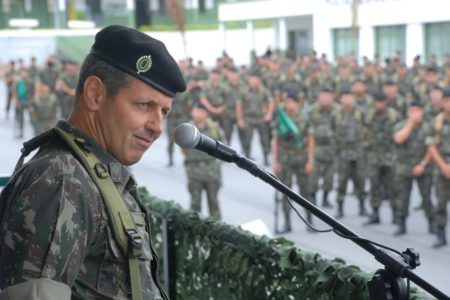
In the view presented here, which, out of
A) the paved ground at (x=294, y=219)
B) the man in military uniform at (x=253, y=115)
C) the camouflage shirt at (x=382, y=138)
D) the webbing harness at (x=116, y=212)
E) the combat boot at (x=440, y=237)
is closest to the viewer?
the webbing harness at (x=116, y=212)

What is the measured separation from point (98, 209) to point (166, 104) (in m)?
0.29

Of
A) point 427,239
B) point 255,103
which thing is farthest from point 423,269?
point 255,103

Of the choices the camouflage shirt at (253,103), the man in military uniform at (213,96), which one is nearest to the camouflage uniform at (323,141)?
the camouflage shirt at (253,103)

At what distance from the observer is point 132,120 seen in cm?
180

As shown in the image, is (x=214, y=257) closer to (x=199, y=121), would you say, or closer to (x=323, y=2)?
(x=199, y=121)

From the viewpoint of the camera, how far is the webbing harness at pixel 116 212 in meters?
1.74

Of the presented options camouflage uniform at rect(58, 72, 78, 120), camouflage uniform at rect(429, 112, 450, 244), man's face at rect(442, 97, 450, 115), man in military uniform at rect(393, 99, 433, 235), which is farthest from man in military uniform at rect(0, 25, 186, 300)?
camouflage uniform at rect(58, 72, 78, 120)

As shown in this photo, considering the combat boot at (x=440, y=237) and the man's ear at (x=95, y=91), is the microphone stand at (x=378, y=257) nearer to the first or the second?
the man's ear at (x=95, y=91)

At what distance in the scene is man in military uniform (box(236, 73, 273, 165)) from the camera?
15.6m

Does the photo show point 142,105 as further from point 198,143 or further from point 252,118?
point 252,118

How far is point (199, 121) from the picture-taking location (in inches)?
383

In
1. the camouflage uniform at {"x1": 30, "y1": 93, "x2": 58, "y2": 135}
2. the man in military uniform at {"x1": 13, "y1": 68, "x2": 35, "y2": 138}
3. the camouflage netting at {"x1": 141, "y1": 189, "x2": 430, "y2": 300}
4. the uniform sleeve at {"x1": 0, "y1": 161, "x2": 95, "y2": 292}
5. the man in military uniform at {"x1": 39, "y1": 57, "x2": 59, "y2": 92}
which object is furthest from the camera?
the man in military uniform at {"x1": 39, "y1": 57, "x2": 59, "y2": 92}

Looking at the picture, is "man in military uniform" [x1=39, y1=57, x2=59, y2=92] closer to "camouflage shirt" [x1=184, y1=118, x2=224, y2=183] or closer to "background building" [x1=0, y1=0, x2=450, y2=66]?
"background building" [x1=0, y1=0, x2=450, y2=66]

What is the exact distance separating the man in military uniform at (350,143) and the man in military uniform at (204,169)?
192 cm
